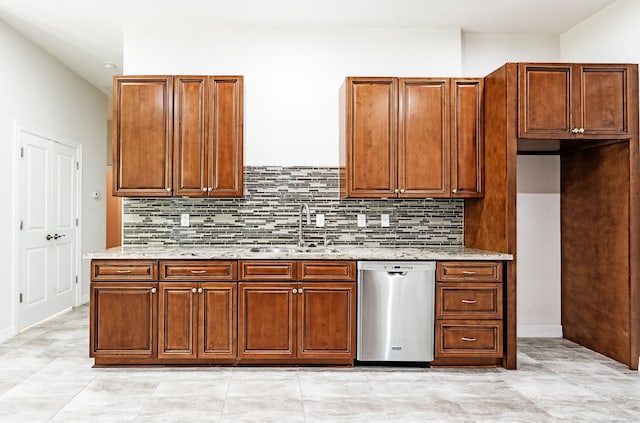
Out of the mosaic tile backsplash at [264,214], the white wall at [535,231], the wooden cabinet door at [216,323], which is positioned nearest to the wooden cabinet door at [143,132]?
the mosaic tile backsplash at [264,214]

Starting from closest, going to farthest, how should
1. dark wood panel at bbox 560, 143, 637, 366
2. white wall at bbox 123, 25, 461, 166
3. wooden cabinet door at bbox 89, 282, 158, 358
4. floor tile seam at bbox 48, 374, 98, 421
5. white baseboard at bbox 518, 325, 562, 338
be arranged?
floor tile seam at bbox 48, 374, 98, 421 → wooden cabinet door at bbox 89, 282, 158, 358 → dark wood panel at bbox 560, 143, 637, 366 → white wall at bbox 123, 25, 461, 166 → white baseboard at bbox 518, 325, 562, 338

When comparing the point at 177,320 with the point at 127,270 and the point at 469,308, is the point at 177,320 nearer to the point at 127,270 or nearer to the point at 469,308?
the point at 127,270

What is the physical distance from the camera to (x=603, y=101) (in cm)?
379

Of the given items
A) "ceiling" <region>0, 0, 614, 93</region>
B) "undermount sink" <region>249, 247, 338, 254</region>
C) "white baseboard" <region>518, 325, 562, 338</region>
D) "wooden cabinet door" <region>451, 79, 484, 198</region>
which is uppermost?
"ceiling" <region>0, 0, 614, 93</region>

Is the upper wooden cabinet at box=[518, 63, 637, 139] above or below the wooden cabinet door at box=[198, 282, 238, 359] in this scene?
above

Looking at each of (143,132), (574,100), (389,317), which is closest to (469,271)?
(389,317)

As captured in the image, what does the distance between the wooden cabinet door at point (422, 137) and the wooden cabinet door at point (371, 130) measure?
0.24 feet

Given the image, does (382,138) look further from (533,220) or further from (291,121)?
(533,220)

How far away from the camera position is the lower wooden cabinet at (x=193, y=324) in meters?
3.69

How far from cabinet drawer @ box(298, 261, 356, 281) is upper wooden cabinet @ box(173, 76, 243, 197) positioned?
0.96 metres

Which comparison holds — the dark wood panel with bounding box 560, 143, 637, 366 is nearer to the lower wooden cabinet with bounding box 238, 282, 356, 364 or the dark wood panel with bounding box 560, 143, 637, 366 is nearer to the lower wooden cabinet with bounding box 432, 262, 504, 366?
the lower wooden cabinet with bounding box 432, 262, 504, 366

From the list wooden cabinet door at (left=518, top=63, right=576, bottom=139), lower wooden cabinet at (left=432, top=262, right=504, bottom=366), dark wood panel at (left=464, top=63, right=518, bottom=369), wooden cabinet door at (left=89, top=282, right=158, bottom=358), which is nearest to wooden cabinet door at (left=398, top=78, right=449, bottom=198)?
dark wood panel at (left=464, top=63, right=518, bottom=369)

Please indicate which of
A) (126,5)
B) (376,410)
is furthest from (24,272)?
(376,410)

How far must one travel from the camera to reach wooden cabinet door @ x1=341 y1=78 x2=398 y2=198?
13.4ft
